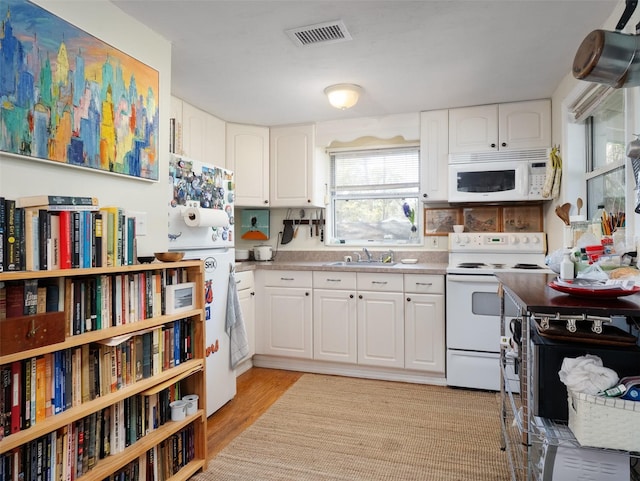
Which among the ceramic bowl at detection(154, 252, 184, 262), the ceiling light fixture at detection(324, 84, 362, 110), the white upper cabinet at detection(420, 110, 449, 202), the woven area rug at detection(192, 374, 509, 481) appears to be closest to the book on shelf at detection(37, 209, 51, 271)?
the ceramic bowl at detection(154, 252, 184, 262)

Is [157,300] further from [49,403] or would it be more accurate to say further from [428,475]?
[428,475]

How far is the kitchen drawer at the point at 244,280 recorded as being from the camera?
3.11 m

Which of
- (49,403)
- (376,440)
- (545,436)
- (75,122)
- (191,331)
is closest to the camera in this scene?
(545,436)

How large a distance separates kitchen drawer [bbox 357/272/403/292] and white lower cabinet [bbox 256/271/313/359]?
451 mm

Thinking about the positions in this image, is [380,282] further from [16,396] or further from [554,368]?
[16,396]

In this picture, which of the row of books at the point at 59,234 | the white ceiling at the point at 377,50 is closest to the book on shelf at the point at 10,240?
the row of books at the point at 59,234

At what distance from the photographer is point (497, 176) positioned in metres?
3.13

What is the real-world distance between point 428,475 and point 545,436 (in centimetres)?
90

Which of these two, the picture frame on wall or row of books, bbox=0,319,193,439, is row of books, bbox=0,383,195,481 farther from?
the picture frame on wall

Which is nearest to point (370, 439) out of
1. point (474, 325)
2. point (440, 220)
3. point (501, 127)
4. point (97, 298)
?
point (474, 325)

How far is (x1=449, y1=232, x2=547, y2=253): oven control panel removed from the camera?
3.19 meters

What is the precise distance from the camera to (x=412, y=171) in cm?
375

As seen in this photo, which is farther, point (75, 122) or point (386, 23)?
point (386, 23)

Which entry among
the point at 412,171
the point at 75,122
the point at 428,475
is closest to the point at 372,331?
the point at 428,475
